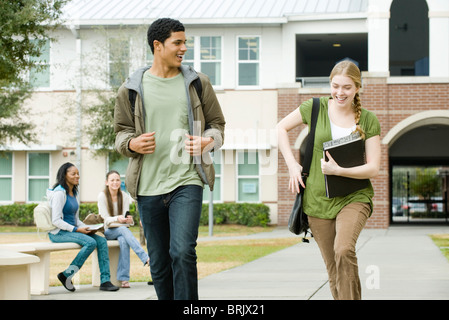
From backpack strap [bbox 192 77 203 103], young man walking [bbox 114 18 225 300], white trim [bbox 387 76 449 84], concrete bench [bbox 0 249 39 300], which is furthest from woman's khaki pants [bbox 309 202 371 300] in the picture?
white trim [bbox 387 76 449 84]

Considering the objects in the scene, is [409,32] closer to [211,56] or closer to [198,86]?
[211,56]

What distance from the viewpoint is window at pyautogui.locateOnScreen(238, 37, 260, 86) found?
2871cm

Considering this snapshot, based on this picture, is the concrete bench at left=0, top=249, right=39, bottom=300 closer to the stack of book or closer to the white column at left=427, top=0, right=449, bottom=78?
the stack of book

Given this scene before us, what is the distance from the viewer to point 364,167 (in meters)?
5.19

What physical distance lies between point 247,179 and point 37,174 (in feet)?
26.1

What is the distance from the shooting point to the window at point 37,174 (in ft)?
96.1

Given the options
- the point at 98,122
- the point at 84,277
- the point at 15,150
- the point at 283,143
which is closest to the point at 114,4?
the point at 15,150

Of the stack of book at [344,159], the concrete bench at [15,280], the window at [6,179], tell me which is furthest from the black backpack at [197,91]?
the window at [6,179]

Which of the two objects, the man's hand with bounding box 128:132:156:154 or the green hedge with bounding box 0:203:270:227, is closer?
the man's hand with bounding box 128:132:156:154

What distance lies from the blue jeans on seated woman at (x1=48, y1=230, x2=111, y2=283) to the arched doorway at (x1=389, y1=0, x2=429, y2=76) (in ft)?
81.5

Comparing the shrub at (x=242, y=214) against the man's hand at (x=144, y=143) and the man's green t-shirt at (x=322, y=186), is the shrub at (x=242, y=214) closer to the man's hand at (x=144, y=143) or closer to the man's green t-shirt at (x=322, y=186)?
the man's green t-shirt at (x=322, y=186)

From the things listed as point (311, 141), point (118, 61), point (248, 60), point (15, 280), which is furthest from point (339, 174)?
point (248, 60)
